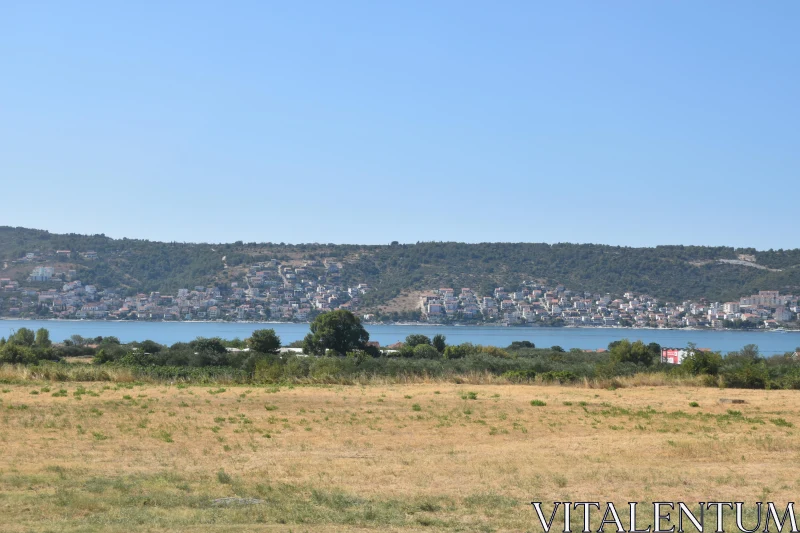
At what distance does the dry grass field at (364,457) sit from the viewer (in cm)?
1077

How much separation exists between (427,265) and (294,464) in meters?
153

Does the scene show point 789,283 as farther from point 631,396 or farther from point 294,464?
point 294,464

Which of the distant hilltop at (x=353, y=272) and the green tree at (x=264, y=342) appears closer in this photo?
the green tree at (x=264, y=342)

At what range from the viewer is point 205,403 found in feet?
80.7

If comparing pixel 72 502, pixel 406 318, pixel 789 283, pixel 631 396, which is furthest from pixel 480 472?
pixel 789 283

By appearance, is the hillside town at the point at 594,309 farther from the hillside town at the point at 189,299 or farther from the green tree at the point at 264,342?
the green tree at the point at 264,342

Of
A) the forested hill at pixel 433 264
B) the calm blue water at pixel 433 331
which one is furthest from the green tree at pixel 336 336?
the forested hill at pixel 433 264

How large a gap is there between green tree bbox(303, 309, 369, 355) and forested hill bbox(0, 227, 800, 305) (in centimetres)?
9488

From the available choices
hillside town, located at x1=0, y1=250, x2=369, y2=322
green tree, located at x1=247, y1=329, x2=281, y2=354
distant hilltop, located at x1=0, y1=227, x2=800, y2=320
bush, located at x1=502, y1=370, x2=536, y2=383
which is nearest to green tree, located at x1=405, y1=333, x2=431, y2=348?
green tree, located at x1=247, y1=329, x2=281, y2=354

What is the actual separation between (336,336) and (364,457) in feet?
129

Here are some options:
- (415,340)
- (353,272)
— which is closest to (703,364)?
(415,340)

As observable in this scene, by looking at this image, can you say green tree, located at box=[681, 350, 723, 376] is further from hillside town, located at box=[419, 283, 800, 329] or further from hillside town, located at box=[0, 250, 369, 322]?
hillside town, located at box=[0, 250, 369, 322]

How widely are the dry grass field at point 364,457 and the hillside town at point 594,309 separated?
399 ft

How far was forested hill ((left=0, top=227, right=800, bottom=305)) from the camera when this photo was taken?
157375mm
